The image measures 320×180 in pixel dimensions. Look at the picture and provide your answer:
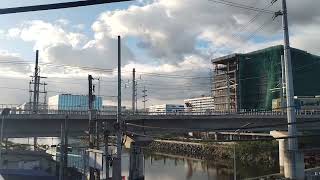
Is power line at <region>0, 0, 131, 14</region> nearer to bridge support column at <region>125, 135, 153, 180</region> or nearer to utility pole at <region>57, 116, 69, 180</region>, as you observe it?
utility pole at <region>57, 116, 69, 180</region>

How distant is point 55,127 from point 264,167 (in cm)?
4410

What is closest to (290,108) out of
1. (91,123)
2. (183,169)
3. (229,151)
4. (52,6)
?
(91,123)

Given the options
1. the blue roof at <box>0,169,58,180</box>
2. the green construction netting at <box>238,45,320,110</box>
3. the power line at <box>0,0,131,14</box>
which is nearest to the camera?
the power line at <box>0,0,131,14</box>

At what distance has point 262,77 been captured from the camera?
493ft

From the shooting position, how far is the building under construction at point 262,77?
147 metres

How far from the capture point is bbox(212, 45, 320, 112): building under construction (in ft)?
482

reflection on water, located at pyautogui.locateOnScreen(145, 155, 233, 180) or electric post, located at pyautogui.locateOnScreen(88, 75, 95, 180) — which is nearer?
electric post, located at pyautogui.locateOnScreen(88, 75, 95, 180)

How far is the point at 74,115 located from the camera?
174 feet

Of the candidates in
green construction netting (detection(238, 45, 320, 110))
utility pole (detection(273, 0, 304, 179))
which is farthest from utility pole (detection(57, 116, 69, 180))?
green construction netting (detection(238, 45, 320, 110))

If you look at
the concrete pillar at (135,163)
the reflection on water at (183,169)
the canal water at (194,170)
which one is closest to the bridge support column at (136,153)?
the concrete pillar at (135,163)

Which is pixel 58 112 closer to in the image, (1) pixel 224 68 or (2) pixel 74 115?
(2) pixel 74 115

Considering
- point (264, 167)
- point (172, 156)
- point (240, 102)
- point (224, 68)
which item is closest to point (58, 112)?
point (264, 167)

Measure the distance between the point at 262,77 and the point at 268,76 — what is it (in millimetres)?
3263

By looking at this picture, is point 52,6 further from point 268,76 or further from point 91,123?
point 268,76
